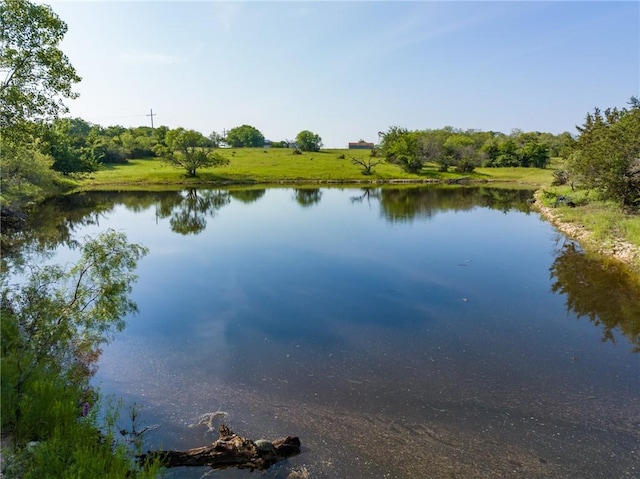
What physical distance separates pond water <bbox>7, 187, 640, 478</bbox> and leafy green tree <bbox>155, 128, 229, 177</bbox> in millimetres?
55874

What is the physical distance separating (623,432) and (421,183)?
8266 centimetres

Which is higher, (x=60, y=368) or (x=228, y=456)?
(x=60, y=368)

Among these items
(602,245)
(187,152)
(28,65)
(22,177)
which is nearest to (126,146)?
(187,152)

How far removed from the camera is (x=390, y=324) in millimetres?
17328

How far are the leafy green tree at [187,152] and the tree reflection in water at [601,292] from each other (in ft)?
232

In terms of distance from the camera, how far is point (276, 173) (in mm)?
94750

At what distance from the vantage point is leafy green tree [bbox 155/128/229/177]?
81.9 meters

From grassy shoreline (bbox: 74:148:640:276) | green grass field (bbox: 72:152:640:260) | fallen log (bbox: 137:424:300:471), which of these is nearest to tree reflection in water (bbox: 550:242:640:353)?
fallen log (bbox: 137:424:300:471)

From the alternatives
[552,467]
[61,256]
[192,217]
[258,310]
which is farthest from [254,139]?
[552,467]

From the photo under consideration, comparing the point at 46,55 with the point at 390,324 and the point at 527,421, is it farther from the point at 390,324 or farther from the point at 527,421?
the point at 527,421

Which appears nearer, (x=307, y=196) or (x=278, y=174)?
(x=307, y=196)

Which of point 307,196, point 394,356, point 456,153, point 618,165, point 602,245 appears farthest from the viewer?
point 456,153

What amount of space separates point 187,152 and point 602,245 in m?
73.5

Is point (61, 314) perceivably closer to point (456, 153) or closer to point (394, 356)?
A: point (394, 356)
